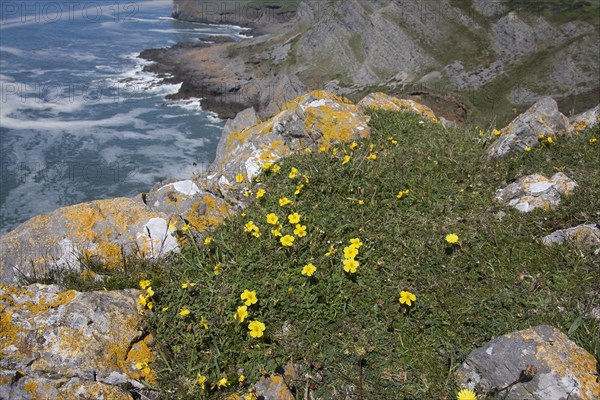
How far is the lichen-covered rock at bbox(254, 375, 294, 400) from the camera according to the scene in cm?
330

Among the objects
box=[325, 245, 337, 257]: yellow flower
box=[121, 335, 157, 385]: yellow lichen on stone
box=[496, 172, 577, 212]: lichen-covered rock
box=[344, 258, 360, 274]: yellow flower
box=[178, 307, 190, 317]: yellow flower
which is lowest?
box=[121, 335, 157, 385]: yellow lichen on stone

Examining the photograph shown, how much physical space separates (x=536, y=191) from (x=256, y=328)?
4.03 m

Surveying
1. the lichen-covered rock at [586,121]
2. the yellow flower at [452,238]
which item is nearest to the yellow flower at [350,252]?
the yellow flower at [452,238]

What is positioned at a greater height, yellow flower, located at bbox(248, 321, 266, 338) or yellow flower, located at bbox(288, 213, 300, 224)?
yellow flower, located at bbox(288, 213, 300, 224)

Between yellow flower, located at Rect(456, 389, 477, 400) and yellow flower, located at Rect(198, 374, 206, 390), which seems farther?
yellow flower, located at Rect(198, 374, 206, 390)

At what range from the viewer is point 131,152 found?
3562cm

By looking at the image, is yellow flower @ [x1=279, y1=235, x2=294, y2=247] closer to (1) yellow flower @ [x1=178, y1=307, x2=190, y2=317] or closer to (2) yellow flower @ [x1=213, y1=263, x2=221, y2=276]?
(2) yellow flower @ [x1=213, y1=263, x2=221, y2=276]

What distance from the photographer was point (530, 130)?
7.00m

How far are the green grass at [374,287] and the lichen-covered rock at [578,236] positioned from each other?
135 mm

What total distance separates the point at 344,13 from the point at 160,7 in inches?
3698

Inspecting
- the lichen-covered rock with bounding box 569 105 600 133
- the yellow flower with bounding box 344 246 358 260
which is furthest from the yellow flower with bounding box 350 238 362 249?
the lichen-covered rock with bounding box 569 105 600 133

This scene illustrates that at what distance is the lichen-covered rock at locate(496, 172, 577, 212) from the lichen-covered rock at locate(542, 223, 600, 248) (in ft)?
1.80

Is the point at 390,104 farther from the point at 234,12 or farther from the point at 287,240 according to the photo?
the point at 234,12

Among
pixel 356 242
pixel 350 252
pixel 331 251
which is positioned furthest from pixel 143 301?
pixel 356 242
